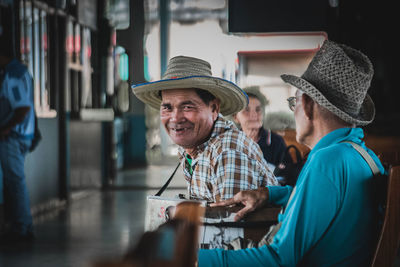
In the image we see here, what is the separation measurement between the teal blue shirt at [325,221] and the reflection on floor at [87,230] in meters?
1.29

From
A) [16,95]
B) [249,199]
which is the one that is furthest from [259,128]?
[16,95]

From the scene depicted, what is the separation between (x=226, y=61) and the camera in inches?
81.4

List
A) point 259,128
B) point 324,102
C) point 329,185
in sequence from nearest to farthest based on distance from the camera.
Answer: point 329,185 → point 324,102 → point 259,128

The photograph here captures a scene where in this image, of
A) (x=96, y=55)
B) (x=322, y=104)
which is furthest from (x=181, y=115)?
(x=96, y=55)

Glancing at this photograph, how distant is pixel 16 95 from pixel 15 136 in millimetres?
397

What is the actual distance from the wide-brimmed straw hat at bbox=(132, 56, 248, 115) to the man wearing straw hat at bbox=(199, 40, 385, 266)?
510 mm

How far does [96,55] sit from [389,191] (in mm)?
7759

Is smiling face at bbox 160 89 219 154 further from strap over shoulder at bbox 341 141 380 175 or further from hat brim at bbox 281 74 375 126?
strap over shoulder at bbox 341 141 380 175

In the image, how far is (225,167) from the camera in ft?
5.69

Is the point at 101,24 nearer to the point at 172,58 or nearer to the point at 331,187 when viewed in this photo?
the point at 172,58

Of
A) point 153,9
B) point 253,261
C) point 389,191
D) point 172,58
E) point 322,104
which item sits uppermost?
point 153,9

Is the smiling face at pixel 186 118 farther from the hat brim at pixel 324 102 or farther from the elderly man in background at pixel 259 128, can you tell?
the hat brim at pixel 324 102

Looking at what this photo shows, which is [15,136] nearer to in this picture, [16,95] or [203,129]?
[16,95]

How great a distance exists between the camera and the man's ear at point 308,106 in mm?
1414
